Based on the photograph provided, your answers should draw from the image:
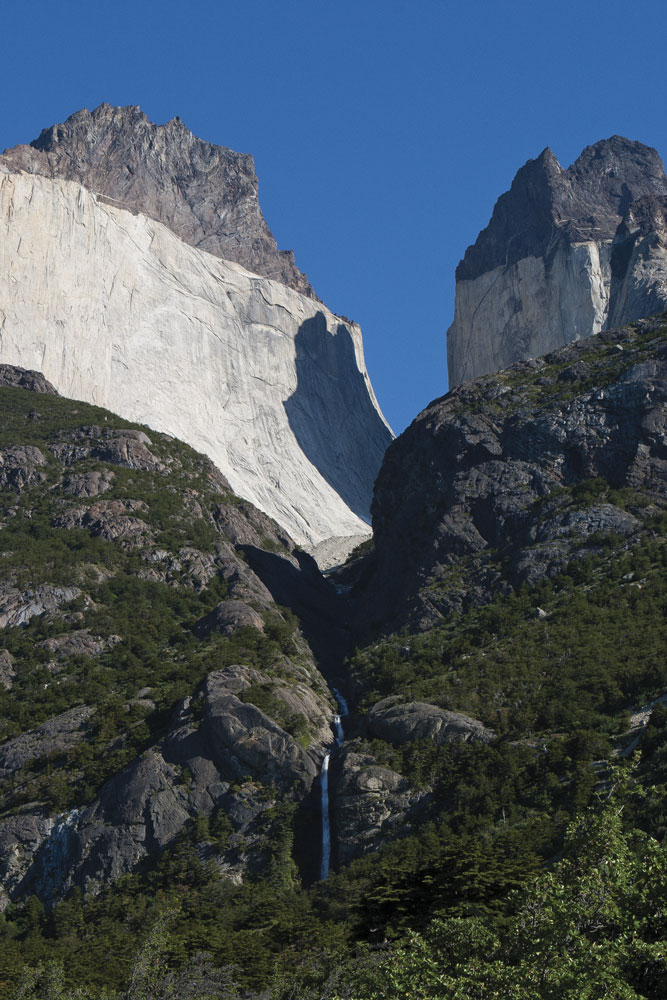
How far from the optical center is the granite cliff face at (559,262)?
164125 millimetres

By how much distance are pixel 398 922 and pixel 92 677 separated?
4929 cm

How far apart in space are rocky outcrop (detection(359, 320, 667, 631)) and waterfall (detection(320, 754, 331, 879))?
943 inches

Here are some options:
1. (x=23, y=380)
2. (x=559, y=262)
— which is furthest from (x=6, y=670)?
(x=559, y=262)

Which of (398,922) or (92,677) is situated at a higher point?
(92,677)

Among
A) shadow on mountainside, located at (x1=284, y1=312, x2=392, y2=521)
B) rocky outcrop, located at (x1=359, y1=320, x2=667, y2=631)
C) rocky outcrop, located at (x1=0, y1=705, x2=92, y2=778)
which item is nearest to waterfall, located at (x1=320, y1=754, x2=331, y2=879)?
rocky outcrop, located at (x1=0, y1=705, x2=92, y2=778)

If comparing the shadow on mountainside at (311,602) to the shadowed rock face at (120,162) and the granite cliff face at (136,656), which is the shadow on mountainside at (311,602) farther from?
the shadowed rock face at (120,162)

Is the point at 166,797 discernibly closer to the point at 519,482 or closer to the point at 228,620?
the point at 228,620

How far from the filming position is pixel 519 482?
11281 centimetres

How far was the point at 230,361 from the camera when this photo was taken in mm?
180250

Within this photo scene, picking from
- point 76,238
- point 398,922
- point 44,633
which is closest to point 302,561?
point 44,633

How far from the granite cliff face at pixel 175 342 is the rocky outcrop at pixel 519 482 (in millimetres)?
43830

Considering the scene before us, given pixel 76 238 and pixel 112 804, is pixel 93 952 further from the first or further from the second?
pixel 76 238

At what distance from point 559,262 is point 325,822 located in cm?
11551

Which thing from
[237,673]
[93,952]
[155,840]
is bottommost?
[93,952]
